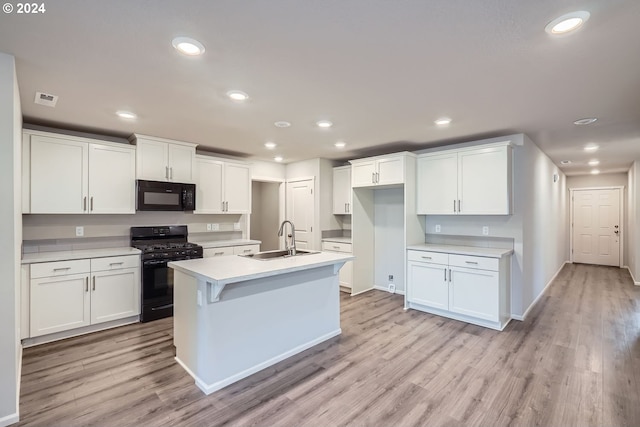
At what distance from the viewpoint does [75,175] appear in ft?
11.8

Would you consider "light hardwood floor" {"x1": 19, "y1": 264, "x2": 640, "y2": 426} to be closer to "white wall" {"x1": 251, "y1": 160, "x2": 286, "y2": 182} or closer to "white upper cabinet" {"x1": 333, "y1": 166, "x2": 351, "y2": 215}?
"white upper cabinet" {"x1": 333, "y1": 166, "x2": 351, "y2": 215}

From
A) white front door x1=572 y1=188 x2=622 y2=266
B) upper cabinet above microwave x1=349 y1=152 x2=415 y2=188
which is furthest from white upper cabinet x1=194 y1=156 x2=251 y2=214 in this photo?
white front door x1=572 y1=188 x2=622 y2=266

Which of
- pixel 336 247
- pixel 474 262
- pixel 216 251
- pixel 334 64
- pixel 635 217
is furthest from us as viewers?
pixel 635 217

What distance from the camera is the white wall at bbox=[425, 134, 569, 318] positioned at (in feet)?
13.0

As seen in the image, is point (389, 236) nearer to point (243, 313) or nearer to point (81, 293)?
point (243, 313)

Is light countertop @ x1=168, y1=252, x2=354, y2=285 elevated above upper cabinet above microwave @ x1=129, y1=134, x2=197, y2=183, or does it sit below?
below

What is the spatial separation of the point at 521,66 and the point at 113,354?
13.8ft

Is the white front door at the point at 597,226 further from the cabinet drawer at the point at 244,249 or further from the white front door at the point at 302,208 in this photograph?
the cabinet drawer at the point at 244,249

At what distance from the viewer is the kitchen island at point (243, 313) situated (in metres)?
2.42

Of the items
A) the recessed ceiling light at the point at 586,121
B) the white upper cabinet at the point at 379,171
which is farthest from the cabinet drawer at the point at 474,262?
the recessed ceiling light at the point at 586,121

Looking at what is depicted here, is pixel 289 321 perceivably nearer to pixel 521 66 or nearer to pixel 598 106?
pixel 521 66

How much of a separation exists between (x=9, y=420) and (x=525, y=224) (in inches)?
205

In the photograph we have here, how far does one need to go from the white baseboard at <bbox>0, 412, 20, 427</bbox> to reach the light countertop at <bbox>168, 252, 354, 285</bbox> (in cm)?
132

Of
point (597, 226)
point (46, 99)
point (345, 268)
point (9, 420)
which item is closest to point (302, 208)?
point (345, 268)
